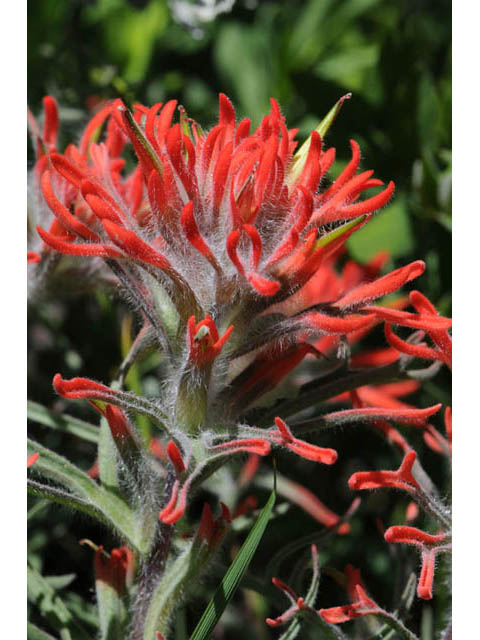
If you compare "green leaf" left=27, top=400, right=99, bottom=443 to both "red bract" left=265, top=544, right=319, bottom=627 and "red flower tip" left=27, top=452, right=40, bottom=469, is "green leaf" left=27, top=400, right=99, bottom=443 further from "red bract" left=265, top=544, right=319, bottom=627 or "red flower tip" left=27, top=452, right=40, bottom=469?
"red bract" left=265, top=544, right=319, bottom=627

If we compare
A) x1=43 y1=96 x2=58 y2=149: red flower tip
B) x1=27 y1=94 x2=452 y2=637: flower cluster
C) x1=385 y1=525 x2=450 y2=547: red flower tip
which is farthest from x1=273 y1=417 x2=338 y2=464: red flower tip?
x1=43 y1=96 x2=58 y2=149: red flower tip

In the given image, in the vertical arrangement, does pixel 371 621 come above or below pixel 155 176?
below

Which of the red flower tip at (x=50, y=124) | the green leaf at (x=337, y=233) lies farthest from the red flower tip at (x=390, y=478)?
the red flower tip at (x=50, y=124)

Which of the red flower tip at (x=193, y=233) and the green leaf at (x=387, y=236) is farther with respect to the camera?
the green leaf at (x=387, y=236)

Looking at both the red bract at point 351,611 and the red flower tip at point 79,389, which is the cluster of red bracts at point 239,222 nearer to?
the red flower tip at point 79,389

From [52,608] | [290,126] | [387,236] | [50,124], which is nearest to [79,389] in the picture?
[52,608]
